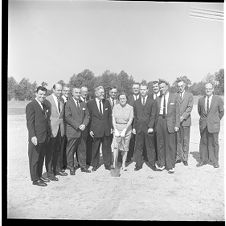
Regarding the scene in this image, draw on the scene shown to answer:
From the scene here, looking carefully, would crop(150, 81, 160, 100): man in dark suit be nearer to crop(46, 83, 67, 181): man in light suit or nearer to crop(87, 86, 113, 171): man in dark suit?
crop(87, 86, 113, 171): man in dark suit

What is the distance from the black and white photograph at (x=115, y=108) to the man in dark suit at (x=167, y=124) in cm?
1

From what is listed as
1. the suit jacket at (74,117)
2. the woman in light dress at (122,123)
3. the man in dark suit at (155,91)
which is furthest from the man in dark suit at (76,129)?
the man in dark suit at (155,91)

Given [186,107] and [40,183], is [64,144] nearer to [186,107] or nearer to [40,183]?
[40,183]

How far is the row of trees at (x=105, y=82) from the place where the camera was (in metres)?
4.36

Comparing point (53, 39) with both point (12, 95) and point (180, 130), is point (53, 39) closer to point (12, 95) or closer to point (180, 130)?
point (12, 95)

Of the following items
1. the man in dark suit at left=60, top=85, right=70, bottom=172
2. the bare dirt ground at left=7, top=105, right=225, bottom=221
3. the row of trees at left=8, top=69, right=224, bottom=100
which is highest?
the row of trees at left=8, top=69, right=224, bottom=100

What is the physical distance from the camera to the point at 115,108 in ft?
14.8

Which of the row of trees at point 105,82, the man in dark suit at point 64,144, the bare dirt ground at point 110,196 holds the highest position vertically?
the row of trees at point 105,82

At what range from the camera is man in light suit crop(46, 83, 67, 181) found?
14.5 feet

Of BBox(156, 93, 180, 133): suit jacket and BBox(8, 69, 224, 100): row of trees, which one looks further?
BBox(156, 93, 180, 133): suit jacket

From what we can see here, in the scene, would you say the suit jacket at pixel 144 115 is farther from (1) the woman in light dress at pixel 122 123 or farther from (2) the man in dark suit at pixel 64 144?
(2) the man in dark suit at pixel 64 144

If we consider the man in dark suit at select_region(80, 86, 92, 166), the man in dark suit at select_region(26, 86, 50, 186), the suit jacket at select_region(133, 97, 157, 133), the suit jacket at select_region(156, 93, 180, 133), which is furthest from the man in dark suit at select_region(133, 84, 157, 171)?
the man in dark suit at select_region(26, 86, 50, 186)

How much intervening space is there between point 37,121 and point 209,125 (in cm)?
239

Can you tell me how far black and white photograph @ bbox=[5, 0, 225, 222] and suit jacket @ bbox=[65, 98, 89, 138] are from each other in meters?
0.01
